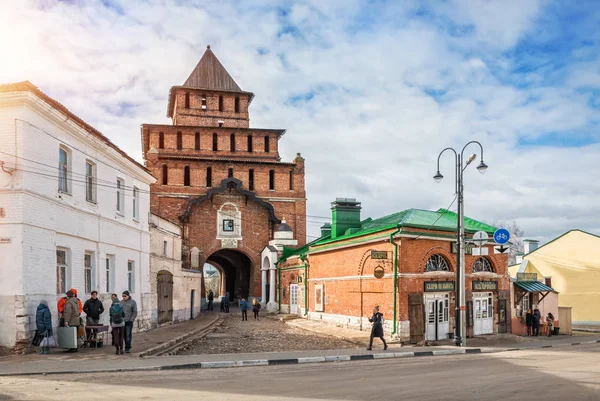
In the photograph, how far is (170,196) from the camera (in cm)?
4184

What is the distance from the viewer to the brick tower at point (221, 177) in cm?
4139

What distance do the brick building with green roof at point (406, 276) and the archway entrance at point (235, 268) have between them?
16745 millimetres

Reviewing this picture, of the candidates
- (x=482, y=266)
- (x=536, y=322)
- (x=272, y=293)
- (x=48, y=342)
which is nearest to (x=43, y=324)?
(x=48, y=342)

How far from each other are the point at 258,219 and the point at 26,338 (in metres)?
28.1

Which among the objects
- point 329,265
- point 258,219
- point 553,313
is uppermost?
point 258,219

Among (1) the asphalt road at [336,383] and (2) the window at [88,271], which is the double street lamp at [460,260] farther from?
(2) the window at [88,271]

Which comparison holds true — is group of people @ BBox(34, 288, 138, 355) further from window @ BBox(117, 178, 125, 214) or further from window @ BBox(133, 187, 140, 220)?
window @ BBox(133, 187, 140, 220)

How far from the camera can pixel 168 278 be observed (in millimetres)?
27672

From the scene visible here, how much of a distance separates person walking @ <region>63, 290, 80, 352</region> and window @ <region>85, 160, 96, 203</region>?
3.97 metres

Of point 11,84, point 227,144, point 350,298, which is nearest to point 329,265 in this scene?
point 350,298

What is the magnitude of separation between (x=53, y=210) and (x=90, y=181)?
10.1 ft

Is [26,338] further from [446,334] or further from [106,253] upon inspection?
[446,334]

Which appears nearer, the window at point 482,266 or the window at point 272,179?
the window at point 482,266

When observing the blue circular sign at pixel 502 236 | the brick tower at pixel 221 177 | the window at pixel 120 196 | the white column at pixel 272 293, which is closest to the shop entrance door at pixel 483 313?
the blue circular sign at pixel 502 236
